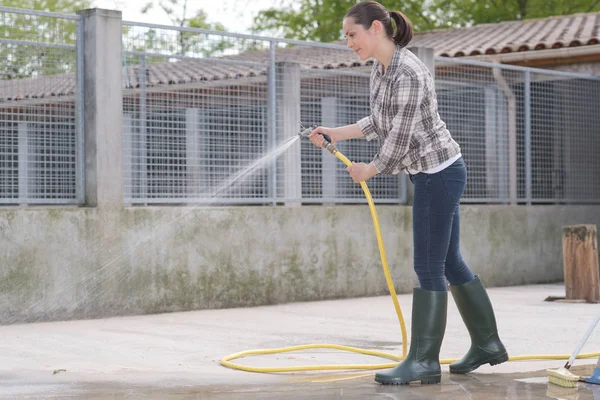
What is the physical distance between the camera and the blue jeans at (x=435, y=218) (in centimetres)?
553

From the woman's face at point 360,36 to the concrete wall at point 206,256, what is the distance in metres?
4.15

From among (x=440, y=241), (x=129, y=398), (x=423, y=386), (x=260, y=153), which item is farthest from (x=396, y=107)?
(x=260, y=153)

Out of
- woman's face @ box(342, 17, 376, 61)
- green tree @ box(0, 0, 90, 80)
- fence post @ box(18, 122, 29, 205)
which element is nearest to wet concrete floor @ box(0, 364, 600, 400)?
woman's face @ box(342, 17, 376, 61)

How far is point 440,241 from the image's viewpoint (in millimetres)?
5543

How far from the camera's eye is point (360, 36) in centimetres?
558

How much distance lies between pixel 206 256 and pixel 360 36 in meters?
4.80

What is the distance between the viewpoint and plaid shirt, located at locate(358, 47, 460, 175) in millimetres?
5414

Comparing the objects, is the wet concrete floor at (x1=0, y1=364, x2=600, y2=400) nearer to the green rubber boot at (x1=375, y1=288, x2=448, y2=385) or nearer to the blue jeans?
the green rubber boot at (x1=375, y1=288, x2=448, y2=385)

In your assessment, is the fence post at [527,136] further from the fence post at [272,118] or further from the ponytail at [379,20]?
the ponytail at [379,20]

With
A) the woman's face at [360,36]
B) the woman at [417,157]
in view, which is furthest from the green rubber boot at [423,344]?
the woman's face at [360,36]

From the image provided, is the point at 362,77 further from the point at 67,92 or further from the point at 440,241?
the point at 440,241

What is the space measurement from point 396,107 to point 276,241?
17.5 ft

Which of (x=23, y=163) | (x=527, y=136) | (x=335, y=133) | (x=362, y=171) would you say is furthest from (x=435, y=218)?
(x=527, y=136)

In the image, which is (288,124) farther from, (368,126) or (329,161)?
(368,126)
